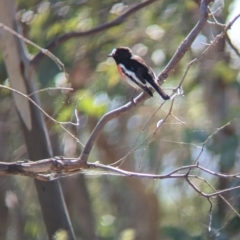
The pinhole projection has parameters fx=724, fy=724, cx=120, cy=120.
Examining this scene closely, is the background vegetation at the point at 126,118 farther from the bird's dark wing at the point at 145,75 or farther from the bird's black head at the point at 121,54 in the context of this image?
the bird's dark wing at the point at 145,75

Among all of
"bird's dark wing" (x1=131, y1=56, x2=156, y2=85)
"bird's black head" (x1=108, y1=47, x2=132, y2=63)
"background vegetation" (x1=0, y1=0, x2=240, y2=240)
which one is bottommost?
"background vegetation" (x1=0, y1=0, x2=240, y2=240)

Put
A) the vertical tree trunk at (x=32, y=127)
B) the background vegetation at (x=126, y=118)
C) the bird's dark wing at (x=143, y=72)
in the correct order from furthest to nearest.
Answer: the background vegetation at (x=126, y=118), the vertical tree trunk at (x=32, y=127), the bird's dark wing at (x=143, y=72)

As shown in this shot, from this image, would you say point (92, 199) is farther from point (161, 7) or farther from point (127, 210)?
point (161, 7)

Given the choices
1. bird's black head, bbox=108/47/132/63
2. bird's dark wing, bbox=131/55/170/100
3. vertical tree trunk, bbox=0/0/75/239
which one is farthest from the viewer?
vertical tree trunk, bbox=0/0/75/239

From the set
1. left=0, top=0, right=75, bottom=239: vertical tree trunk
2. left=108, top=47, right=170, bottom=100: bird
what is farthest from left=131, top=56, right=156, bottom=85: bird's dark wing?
left=0, top=0, right=75, bottom=239: vertical tree trunk

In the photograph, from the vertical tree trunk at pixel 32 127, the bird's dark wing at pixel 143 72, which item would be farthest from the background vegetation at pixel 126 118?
the bird's dark wing at pixel 143 72

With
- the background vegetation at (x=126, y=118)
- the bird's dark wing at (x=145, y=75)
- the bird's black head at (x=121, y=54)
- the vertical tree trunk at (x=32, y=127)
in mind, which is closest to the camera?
the bird's dark wing at (x=145, y=75)

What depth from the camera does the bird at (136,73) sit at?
3857 millimetres

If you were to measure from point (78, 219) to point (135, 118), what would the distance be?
143 centimetres

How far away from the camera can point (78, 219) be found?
29.0 feet

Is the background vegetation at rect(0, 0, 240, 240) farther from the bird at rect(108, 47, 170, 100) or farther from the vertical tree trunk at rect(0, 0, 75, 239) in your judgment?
the bird at rect(108, 47, 170, 100)

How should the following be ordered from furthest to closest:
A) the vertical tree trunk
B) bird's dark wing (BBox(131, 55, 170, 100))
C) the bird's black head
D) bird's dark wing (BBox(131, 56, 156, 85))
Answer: the vertical tree trunk
the bird's black head
bird's dark wing (BBox(131, 56, 156, 85))
bird's dark wing (BBox(131, 55, 170, 100))

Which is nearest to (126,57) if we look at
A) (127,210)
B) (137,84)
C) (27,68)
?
(137,84)

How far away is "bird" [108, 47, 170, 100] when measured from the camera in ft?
12.7
